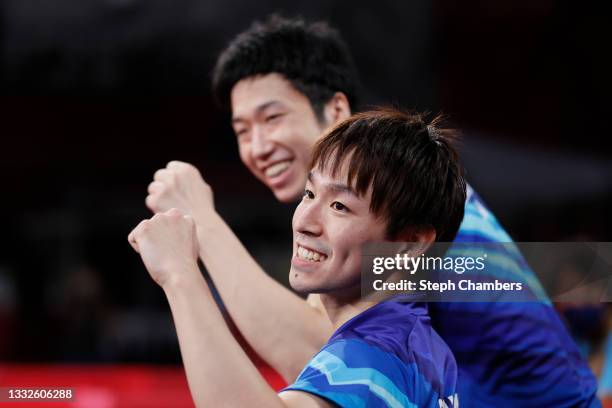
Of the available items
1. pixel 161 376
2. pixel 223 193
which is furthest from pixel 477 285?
pixel 223 193

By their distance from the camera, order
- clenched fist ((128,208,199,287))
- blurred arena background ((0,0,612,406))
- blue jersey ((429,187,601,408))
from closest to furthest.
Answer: clenched fist ((128,208,199,287)) → blue jersey ((429,187,601,408)) → blurred arena background ((0,0,612,406))

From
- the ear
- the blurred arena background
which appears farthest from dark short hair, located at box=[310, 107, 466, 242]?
the blurred arena background

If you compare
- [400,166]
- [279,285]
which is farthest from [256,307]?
[400,166]

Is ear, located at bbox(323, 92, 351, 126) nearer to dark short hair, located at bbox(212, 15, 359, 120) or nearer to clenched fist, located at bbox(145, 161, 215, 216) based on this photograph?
dark short hair, located at bbox(212, 15, 359, 120)

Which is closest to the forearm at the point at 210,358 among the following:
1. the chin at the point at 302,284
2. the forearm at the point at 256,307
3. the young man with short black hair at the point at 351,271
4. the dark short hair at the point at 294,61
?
the young man with short black hair at the point at 351,271

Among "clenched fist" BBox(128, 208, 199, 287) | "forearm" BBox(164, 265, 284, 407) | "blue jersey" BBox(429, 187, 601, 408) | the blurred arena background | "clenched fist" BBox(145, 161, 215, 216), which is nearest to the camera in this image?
"forearm" BBox(164, 265, 284, 407)

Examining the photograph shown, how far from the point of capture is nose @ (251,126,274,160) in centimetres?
159

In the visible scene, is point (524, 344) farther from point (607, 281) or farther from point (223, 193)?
point (223, 193)

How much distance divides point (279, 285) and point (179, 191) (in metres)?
0.24

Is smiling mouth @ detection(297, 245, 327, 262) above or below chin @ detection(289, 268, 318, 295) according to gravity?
above

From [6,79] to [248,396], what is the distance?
3226 millimetres

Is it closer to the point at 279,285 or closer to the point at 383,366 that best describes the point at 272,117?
the point at 279,285

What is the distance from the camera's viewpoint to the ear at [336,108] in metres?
1.67

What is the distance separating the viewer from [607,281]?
56.4 inches
